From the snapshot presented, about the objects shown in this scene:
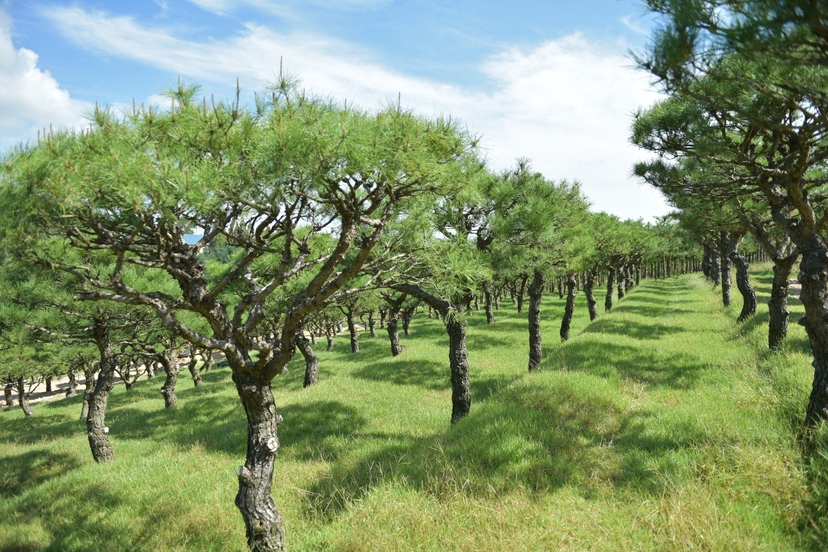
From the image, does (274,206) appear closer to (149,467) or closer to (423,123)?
(423,123)

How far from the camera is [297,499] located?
25.3 feet

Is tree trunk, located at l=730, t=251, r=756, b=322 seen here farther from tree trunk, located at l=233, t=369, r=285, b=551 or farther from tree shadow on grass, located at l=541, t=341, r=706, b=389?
tree trunk, located at l=233, t=369, r=285, b=551

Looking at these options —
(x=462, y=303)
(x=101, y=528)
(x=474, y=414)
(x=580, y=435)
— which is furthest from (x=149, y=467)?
(x=580, y=435)

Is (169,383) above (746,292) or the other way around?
the other way around

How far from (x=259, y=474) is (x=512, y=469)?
3.80 metres

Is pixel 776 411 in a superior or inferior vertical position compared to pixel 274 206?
inferior

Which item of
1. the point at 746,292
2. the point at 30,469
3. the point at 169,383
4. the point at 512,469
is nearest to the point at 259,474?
the point at 512,469

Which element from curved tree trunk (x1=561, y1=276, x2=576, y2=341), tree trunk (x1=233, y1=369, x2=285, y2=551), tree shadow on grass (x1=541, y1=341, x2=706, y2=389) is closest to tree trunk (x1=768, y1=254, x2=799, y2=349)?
tree shadow on grass (x1=541, y1=341, x2=706, y2=389)

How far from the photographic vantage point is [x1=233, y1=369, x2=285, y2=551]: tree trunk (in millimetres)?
6148

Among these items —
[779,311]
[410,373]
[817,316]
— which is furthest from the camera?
[410,373]

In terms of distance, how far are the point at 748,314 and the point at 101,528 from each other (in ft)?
73.2

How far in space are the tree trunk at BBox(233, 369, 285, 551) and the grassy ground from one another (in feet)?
1.66

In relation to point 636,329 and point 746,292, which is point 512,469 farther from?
point 746,292

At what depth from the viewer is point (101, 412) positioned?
42.6ft
